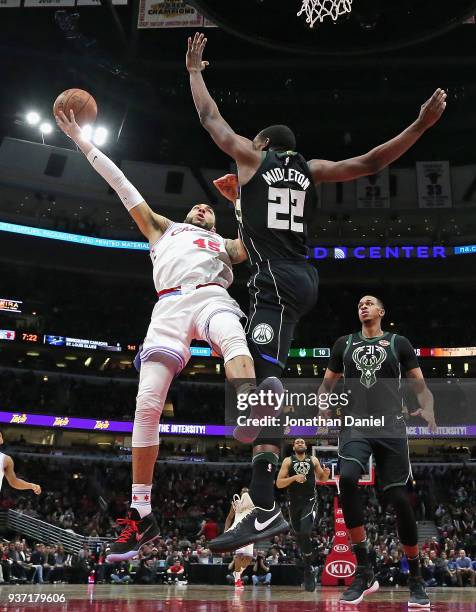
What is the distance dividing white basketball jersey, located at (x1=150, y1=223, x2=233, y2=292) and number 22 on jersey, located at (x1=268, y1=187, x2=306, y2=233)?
2.17 ft

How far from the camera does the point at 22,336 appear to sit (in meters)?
34.2

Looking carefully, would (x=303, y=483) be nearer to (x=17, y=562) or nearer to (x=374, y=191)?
(x=17, y=562)

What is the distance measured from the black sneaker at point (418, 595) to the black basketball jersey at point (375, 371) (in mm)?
1315

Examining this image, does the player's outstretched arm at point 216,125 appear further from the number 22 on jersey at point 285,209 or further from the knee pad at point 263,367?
the knee pad at point 263,367

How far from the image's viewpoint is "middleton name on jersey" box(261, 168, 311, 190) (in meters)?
4.65

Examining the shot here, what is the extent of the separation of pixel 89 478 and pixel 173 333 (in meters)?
30.4

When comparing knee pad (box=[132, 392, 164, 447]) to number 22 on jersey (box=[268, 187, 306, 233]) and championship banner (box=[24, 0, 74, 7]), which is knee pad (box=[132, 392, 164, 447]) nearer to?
number 22 on jersey (box=[268, 187, 306, 233])

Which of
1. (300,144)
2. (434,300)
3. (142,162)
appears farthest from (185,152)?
(434,300)

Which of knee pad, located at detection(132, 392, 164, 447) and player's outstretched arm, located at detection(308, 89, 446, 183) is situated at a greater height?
player's outstretched arm, located at detection(308, 89, 446, 183)

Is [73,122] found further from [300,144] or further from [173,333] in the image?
[300,144]

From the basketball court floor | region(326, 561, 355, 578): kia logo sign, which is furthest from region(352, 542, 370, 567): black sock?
region(326, 561, 355, 578): kia logo sign

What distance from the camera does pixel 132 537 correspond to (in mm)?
4391

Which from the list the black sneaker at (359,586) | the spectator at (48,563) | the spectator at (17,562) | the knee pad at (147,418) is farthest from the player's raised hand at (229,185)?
the spectator at (48,563)

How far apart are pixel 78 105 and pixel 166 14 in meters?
14.6
